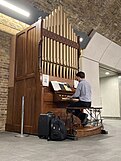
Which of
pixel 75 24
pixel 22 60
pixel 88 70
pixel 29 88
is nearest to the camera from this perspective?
pixel 29 88

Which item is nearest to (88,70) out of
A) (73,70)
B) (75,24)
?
(75,24)

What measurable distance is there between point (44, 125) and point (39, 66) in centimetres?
142

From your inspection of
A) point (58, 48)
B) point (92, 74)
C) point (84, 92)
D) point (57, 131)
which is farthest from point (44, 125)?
point (92, 74)

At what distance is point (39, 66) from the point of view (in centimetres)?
Answer: 473

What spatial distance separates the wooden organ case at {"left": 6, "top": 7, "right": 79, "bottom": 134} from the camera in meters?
4.68

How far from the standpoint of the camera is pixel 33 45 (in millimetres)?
5035

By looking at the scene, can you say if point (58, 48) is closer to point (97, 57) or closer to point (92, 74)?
point (92, 74)

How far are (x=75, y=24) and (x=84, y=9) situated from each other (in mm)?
→ 703

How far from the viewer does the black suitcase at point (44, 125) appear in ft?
13.1

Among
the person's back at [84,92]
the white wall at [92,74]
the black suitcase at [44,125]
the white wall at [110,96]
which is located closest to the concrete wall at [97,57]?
the white wall at [92,74]

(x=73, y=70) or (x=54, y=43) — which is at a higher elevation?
(x=54, y=43)

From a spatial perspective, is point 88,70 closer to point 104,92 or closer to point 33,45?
point 33,45

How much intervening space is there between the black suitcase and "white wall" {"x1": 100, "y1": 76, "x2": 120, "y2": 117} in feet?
28.2

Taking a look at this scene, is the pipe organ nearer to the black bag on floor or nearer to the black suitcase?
the black suitcase
